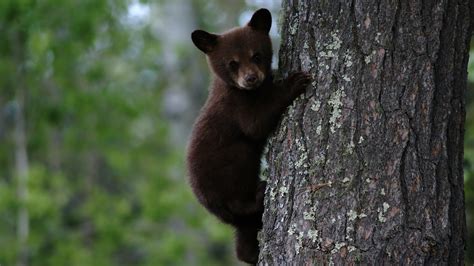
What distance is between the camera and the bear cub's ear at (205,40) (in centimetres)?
514

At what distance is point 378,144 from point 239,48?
1.76 m

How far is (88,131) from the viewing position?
1288cm

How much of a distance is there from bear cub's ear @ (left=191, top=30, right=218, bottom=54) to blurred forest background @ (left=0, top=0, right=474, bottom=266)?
10.8ft

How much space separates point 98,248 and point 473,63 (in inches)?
334

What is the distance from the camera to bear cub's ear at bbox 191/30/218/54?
202 inches

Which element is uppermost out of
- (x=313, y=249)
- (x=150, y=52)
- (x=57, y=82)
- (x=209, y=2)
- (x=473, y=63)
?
(x=209, y=2)

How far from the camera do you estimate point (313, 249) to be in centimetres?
358

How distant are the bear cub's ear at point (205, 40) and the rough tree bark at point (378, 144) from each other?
146 cm

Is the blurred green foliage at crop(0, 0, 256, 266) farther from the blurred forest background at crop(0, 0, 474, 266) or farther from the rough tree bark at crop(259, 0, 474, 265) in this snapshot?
the rough tree bark at crop(259, 0, 474, 265)

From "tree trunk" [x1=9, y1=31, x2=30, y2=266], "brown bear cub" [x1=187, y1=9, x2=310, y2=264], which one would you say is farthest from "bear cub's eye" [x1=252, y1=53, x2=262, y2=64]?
"tree trunk" [x1=9, y1=31, x2=30, y2=266]

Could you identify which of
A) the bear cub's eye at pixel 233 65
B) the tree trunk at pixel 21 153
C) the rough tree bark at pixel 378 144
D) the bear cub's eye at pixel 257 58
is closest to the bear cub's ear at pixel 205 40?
the bear cub's eye at pixel 233 65

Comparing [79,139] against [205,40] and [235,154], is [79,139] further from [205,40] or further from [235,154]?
[235,154]

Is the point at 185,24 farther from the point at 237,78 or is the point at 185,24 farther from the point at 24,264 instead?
the point at 237,78

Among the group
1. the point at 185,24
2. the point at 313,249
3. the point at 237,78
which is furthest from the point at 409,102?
the point at 185,24
